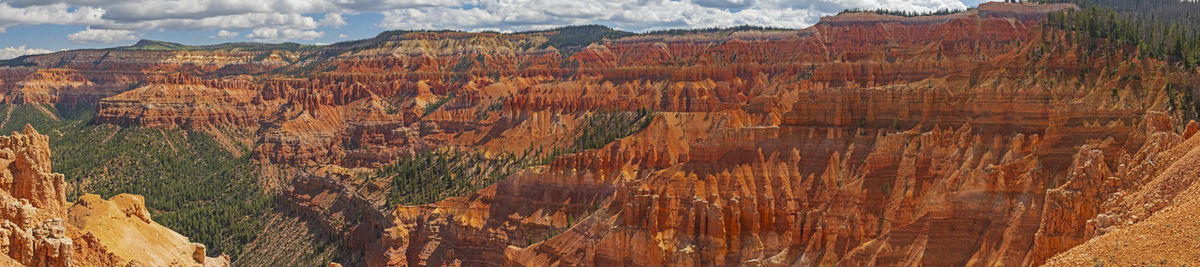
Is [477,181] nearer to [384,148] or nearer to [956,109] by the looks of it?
[384,148]

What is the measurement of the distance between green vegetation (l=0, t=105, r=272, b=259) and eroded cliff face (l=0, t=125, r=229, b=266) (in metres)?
58.9

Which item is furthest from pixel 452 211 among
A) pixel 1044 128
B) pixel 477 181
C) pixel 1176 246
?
pixel 1176 246

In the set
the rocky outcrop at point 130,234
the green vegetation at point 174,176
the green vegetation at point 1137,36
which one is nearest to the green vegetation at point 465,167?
the green vegetation at point 174,176

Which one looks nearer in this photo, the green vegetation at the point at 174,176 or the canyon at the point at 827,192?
the canyon at the point at 827,192

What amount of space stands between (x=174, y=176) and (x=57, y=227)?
12751 cm

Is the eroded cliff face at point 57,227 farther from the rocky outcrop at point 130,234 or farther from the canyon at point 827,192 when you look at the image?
the canyon at point 827,192

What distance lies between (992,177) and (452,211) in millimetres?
58453

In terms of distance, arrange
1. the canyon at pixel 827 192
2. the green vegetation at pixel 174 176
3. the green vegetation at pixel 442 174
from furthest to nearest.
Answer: the green vegetation at pixel 174 176, the green vegetation at pixel 442 174, the canyon at pixel 827 192

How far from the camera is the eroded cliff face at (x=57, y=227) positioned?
36875mm

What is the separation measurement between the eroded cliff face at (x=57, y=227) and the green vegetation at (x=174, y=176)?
5888cm

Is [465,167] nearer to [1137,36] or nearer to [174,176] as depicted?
[174,176]

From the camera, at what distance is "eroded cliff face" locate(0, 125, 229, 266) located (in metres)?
36.9

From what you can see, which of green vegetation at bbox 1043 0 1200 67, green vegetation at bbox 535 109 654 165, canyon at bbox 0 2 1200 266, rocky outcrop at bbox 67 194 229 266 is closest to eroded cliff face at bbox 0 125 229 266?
rocky outcrop at bbox 67 194 229 266

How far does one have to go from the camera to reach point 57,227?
38.6 meters
